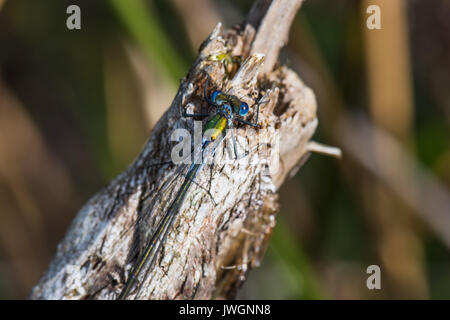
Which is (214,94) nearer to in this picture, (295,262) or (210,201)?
(210,201)

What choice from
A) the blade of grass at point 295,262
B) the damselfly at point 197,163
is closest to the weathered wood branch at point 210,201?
the damselfly at point 197,163

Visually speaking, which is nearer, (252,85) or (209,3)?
(252,85)

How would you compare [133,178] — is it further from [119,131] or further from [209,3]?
[119,131]

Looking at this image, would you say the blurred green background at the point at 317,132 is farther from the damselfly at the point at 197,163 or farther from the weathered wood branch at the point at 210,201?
the damselfly at the point at 197,163

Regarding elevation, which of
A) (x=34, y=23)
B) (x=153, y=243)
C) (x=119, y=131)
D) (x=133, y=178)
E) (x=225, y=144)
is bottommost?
(x=153, y=243)

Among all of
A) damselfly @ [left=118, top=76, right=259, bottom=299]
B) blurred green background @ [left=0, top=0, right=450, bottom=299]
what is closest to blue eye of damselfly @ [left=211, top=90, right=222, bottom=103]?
damselfly @ [left=118, top=76, right=259, bottom=299]

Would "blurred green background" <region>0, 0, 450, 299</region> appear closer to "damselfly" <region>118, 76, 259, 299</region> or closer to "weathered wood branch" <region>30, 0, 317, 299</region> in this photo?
"weathered wood branch" <region>30, 0, 317, 299</region>
